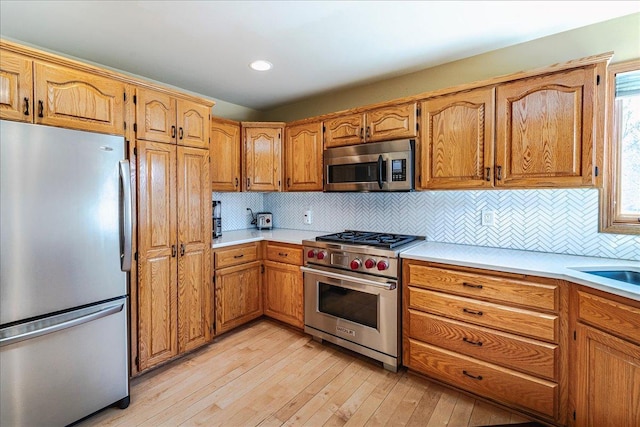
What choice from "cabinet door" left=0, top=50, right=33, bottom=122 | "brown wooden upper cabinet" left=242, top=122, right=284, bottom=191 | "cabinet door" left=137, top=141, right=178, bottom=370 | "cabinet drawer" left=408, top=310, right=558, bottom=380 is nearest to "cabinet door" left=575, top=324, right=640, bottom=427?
"cabinet drawer" left=408, top=310, right=558, bottom=380

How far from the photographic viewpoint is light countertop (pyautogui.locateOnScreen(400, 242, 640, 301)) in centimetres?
147

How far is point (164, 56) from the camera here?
234 centimetres

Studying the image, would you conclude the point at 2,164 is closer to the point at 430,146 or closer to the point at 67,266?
the point at 67,266

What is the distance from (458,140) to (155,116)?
2.23 m

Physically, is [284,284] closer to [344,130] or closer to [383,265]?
[383,265]

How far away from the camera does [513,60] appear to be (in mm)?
2244

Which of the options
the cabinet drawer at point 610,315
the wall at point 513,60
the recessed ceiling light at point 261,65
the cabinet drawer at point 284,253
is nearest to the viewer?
the cabinet drawer at point 610,315

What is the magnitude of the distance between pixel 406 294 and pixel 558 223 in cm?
117

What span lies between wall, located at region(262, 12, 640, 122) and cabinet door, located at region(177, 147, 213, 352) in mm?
1624

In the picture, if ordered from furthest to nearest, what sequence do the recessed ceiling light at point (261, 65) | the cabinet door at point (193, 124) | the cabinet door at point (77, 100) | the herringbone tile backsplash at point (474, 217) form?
1. the recessed ceiling light at point (261, 65)
2. the cabinet door at point (193, 124)
3. the herringbone tile backsplash at point (474, 217)
4. the cabinet door at point (77, 100)

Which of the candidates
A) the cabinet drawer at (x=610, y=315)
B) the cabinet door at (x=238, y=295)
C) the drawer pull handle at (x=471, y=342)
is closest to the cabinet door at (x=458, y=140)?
the cabinet drawer at (x=610, y=315)

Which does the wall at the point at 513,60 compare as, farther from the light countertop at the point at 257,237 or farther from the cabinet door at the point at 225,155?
the light countertop at the point at 257,237

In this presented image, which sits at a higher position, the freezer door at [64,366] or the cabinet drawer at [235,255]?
the cabinet drawer at [235,255]

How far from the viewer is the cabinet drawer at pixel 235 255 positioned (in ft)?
8.89
